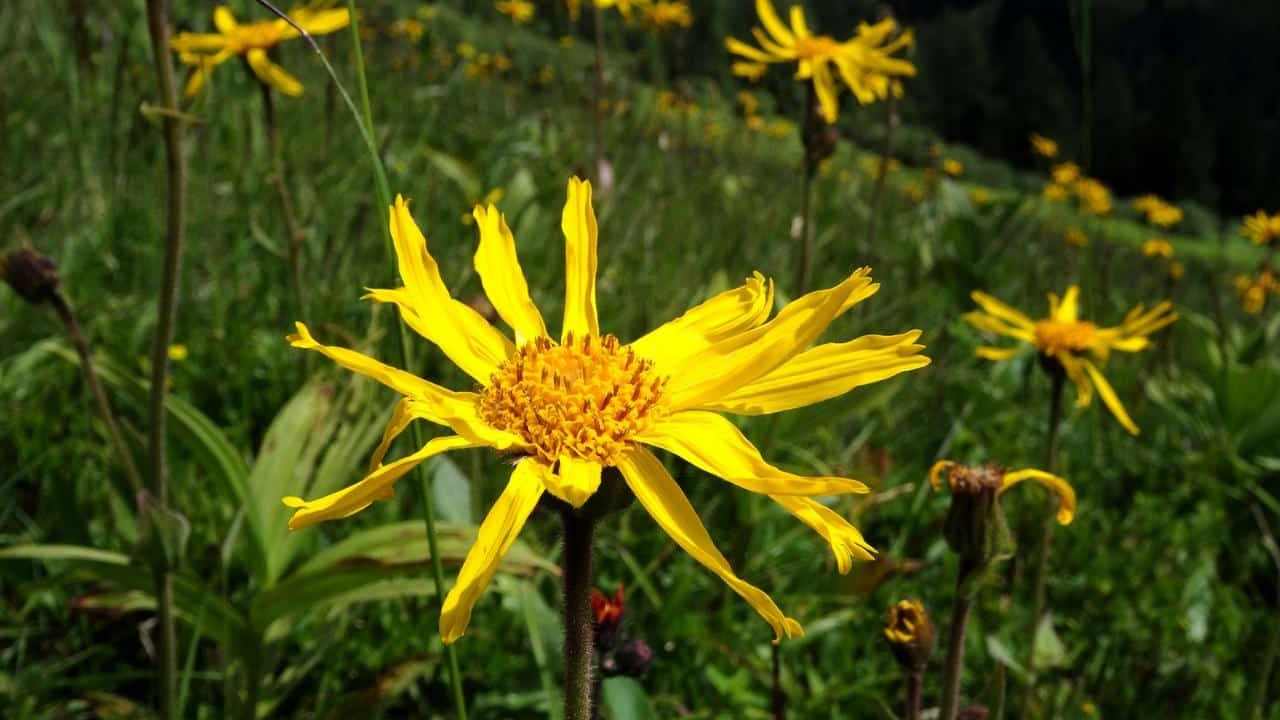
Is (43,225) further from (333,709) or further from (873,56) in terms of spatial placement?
(873,56)

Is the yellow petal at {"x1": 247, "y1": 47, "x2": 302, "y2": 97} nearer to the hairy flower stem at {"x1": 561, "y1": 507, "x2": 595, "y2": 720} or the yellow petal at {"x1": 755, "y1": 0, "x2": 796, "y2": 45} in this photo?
the yellow petal at {"x1": 755, "y1": 0, "x2": 796, "y2": 45}

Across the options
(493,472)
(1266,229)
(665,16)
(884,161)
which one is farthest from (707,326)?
(665,16)

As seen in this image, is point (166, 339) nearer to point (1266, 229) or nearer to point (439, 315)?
point (439, 315)

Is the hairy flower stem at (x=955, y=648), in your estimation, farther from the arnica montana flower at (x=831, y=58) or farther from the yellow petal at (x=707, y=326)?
the arnica montana flower at (x=831, y=58)

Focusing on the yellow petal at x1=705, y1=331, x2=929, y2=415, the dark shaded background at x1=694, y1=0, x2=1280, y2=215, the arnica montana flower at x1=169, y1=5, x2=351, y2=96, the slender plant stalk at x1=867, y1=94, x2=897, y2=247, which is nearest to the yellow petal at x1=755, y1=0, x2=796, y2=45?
the slender plant stalk at x1=867, y1=94, x2=897, y2=247

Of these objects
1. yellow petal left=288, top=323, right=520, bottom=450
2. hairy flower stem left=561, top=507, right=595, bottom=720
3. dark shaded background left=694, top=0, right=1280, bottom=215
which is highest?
yellow petal left=288, top=323, right=520, bottom=450

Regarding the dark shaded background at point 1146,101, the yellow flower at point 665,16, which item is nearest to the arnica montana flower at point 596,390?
→ the yellow flower at point 665,16
